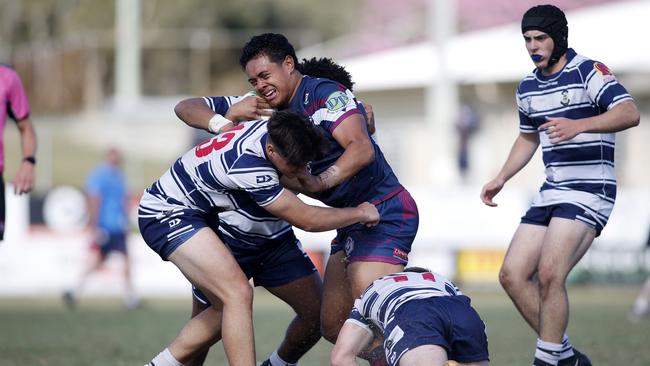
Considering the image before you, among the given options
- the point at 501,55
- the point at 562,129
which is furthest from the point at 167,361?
the point at 501,55

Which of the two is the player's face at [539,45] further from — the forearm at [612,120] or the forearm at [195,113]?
the forearm at [195,113]

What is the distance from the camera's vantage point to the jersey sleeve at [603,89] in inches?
288

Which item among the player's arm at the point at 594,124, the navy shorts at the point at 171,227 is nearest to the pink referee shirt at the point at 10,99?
the navy shorts at the point at 171,227

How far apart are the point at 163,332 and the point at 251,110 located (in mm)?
5237

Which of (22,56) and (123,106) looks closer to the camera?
(123,106)

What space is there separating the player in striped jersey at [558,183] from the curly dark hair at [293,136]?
66.6 inches

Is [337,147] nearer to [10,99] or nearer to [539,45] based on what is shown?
[539,45]

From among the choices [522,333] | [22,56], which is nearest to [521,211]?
[522,333]

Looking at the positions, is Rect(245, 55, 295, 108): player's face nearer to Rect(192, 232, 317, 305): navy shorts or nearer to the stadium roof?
Rect(192, 232, 317, 305): navy shorts

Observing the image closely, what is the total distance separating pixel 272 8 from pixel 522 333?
39.5 m

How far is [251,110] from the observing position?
24.0ft

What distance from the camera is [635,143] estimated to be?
25344 mm

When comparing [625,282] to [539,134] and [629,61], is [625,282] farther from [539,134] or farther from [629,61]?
[539,134]

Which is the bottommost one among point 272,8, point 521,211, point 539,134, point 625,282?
point 625,282
